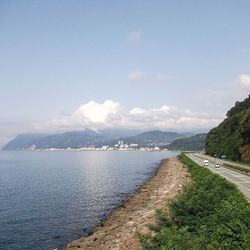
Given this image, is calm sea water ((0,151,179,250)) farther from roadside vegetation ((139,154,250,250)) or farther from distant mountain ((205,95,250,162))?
distant mountain ((205,95,250,162))

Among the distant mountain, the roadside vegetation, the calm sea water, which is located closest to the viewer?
the roadside vegetation

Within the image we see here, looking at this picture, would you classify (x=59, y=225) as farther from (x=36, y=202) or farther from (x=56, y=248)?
(x=36, y=202)

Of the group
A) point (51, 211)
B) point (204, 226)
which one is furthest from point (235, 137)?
point (204, 226)

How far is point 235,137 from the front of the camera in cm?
11662

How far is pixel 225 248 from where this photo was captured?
57.8ft

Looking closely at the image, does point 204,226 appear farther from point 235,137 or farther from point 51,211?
point 235,137

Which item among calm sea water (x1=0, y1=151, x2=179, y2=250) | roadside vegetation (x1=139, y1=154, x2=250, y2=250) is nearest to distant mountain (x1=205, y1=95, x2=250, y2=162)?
calm sea water (x1=0, y1=151, x2=179, y2=250)

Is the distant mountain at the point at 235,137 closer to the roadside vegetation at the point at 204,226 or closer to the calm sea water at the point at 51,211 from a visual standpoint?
the calm sea water at the point at 51,211

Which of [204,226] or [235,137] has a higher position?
[235,137]

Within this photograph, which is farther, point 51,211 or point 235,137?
point 235,137

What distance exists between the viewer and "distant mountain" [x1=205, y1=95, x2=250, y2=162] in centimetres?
9894

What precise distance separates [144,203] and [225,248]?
36163 millimetres

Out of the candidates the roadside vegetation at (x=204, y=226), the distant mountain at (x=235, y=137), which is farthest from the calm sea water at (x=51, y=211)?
the distant mountain at (x=235, y=137)

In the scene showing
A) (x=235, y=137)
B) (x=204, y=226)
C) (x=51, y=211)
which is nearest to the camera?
(x=204, y=226)
